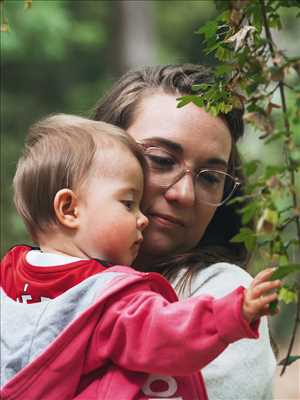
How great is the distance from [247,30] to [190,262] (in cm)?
136

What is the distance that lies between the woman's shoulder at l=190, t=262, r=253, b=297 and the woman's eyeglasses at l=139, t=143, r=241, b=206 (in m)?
0.22

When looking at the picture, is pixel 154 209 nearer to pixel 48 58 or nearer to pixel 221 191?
pixel 221 191

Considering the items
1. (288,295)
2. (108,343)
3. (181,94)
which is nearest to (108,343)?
(108,343)

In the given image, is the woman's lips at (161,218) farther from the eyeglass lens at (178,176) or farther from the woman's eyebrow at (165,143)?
the woman's eyebrow at (165,143)

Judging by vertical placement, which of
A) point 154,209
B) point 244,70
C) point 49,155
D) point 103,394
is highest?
point 244,70

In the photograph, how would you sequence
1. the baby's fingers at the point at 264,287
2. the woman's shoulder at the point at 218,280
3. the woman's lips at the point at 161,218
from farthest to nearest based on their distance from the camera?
the woman's lips at the point at 161,218 → the woman's shoulder at the point at 218,280 → the baby's fingers at the point at 264,287

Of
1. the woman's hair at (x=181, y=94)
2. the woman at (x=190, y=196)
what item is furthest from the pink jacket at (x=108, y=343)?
the woman's hair at (x=181, y=94)

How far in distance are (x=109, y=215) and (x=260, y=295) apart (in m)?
0.81

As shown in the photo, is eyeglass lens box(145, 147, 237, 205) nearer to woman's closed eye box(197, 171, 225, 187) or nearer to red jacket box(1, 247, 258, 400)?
woman's closed eye box(197, 171, 225, 187)

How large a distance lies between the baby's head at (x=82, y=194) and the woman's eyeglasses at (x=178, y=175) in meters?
0.31

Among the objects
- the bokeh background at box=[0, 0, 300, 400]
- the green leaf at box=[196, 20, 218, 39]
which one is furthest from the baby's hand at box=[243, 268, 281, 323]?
the bokeh background at box=[0, 0, 300, 400]

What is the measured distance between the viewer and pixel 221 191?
3.46 m

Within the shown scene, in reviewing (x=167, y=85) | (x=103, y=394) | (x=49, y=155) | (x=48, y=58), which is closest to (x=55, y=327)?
(x=103, y=394)

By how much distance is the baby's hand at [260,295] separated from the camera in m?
2.01
